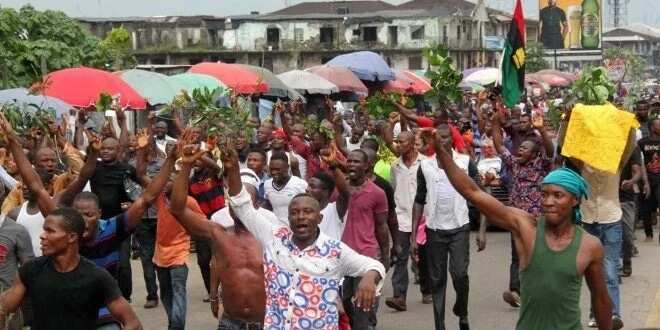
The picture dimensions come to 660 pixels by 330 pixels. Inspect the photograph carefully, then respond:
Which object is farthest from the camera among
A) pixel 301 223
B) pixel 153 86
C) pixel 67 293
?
pixel 153 86

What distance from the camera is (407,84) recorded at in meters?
34.0

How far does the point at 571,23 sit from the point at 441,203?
6557 cm

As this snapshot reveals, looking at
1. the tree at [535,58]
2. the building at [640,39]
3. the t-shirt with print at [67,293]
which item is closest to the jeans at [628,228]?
the t-shirt with print at [67,293]

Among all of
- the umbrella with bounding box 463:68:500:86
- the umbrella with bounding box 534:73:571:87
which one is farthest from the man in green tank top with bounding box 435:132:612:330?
the umbrella with bounding box 534:73:571:87

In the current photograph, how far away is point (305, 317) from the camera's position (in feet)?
21.1

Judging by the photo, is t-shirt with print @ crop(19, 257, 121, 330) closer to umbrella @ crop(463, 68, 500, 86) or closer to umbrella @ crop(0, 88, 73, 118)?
umbrella @ crop(0, 88, 73, 118)

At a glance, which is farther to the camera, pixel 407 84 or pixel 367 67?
pixel 407 84

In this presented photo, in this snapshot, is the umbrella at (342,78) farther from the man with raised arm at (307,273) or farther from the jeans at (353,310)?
the man with raised arm at (307,273)

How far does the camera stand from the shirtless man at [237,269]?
7.32 metres

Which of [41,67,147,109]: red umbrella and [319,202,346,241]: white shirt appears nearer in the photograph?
[319,202,346,241]: white shirt

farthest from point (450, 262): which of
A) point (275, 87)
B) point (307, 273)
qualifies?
point (275, 87)

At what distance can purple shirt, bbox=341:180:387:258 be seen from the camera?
10.1 meters

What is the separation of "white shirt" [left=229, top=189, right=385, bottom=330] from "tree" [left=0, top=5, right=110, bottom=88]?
18.7m

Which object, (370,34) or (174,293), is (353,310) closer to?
(174,293)
